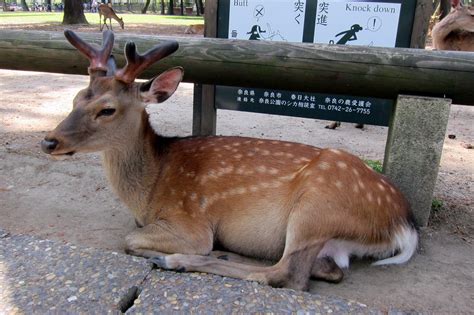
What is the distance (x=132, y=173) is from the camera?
2.96m

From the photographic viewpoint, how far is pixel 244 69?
3424 millimetres

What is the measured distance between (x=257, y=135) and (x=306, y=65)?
2239 millimetres

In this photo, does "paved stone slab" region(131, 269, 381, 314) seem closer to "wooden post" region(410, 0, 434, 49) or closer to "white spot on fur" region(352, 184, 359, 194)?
"white spot on fur" region(352, 184, 359, 194)

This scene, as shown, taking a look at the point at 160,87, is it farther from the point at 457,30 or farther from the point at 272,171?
the point at 457,30

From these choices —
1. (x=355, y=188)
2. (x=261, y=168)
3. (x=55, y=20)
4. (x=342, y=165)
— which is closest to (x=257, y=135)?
(x=261, y=168)

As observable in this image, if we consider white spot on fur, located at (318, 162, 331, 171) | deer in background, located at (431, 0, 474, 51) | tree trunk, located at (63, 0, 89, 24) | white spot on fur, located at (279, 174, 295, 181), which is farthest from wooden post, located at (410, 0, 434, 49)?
tree trunk, located at (63, 0, 89, 24)

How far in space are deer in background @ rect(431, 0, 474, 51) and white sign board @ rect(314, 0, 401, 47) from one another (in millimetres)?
4311

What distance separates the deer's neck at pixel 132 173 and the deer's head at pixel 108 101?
0.26ft

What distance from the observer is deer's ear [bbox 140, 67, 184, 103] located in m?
2.87

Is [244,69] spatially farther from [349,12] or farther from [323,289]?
[323,289]

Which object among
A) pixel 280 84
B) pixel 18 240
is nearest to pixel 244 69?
pixel 280 84

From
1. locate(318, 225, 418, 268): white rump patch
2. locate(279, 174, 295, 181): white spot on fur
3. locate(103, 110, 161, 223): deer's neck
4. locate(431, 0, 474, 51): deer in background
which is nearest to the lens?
locate(318, 225, 418, 268): white rump patch

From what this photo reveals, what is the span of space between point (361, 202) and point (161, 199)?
3.99 feet

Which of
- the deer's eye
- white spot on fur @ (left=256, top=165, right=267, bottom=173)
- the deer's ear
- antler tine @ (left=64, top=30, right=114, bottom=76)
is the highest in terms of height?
antler tine @ (left=64, top=30, right=114, bottom=76)
